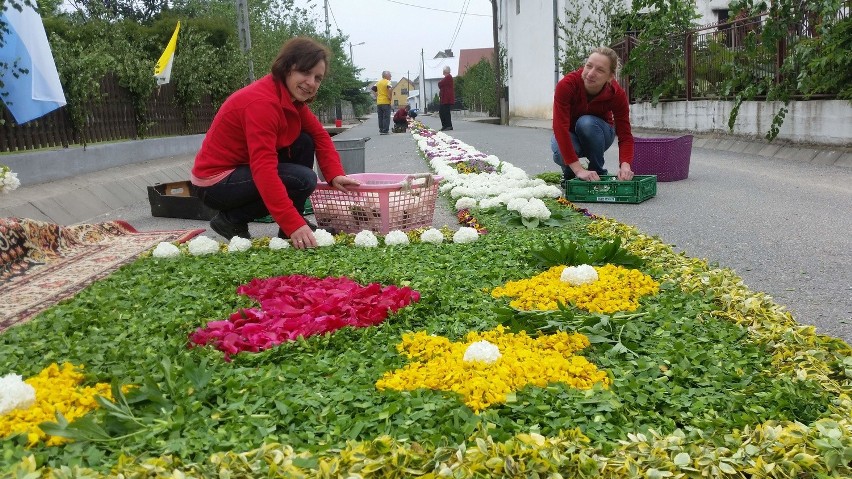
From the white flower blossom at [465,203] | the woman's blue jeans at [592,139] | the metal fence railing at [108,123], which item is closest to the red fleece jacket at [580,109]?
the woman's blue jeans at [592,139]

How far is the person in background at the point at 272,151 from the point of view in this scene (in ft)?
13.8

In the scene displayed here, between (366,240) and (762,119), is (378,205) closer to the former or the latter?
(366,240)

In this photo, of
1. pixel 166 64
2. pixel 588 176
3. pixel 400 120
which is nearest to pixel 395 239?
pixel 588 176

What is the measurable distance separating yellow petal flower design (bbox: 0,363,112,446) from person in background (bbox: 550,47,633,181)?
4.73 meters

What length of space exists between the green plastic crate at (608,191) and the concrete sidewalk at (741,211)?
3.1 inches

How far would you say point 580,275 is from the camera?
3131mm

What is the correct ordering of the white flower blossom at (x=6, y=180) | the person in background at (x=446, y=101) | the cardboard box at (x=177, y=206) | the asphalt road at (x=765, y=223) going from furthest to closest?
the person in background at (x=446, y=101) → the cardboard box at (x=177, y=206) → the white flower blossom at (x=6, y=180) → the asphalt road at (x=765, y=223)

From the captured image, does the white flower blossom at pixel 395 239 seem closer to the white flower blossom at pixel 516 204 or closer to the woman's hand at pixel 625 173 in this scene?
the white flower blossom at pixel 516 204

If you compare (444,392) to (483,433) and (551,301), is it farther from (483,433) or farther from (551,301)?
(551,301)

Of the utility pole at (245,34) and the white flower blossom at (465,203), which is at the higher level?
the utility pole at (245,34)

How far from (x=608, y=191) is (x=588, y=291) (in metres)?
3.50

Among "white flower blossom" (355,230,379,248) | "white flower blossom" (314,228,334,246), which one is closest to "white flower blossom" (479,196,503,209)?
"white flower blossom" (355,230,379,248)

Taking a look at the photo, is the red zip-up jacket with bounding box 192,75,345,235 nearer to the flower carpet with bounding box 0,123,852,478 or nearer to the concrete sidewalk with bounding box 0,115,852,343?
A: the flower carpet with bounding box 0,123,852,478

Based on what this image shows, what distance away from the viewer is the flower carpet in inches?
66.7
